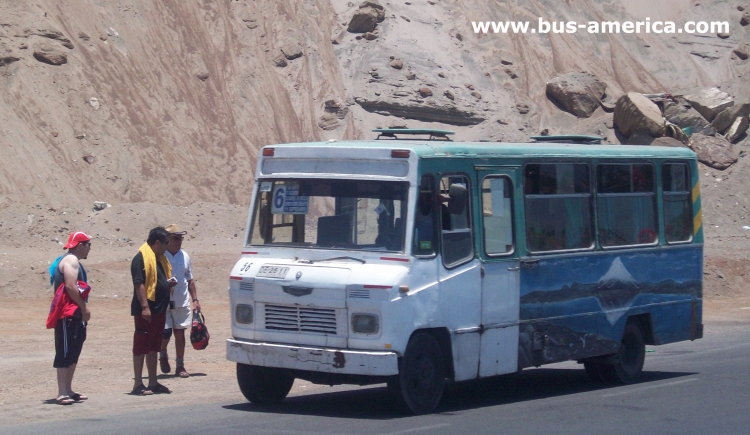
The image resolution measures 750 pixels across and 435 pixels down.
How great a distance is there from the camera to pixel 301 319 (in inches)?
370

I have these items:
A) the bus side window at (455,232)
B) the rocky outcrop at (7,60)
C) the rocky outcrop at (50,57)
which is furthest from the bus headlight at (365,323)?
the rocky outcrop at (50,57)

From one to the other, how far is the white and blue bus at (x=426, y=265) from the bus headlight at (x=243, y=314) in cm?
1

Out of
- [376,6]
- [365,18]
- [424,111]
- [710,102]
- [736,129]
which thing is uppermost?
[376,6]

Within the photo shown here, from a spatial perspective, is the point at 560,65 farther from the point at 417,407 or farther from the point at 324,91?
the point at 417,407

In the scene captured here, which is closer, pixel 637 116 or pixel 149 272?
pixel 149 272

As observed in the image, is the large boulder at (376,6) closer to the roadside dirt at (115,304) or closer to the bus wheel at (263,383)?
the roadside dirt at (115,304)

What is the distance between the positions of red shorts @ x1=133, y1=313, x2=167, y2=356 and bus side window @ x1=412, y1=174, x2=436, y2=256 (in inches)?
125

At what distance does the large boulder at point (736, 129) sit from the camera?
4294cm

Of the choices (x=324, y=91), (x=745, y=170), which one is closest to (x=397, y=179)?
(x=324, y=91)

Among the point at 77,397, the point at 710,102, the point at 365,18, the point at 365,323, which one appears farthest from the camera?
the point at 710,102

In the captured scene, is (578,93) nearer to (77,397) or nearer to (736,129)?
(736,129)

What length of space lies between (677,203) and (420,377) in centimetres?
522

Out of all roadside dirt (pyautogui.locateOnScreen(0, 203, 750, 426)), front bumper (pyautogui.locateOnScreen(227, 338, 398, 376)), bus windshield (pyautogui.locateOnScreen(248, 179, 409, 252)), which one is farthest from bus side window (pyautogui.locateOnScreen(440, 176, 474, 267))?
roadside dirt (pyautogui.locateOnScreen(0, 203, 750, 426))

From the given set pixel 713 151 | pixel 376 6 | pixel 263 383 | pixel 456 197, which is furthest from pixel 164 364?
pixel 713 151
